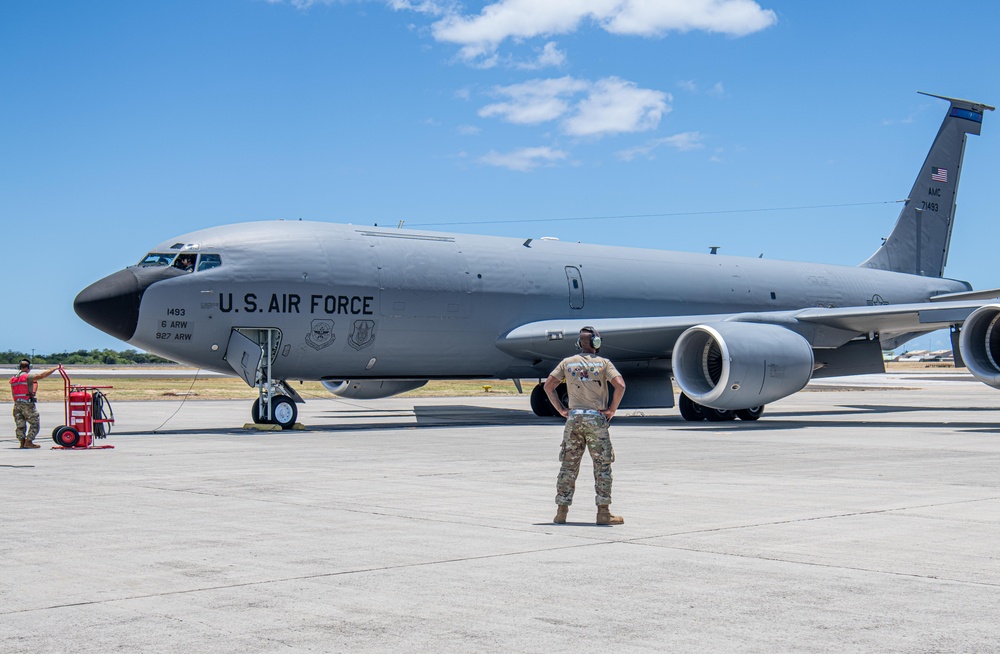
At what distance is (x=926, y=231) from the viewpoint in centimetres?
3253

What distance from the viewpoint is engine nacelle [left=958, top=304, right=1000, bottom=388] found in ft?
64.1

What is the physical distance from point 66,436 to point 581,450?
10.5 m

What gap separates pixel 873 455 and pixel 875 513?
19.7 ft

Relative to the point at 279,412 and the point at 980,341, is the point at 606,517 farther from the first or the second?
the point at 980,341

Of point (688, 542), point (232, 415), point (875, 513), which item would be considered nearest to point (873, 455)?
point (875, 513)

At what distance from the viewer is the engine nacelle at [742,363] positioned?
20.6m

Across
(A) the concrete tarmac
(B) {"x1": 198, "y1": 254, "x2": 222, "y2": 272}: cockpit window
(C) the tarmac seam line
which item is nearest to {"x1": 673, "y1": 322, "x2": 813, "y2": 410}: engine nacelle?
(A) the concrete tarmac

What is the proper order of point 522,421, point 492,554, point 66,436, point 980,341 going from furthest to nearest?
point 522,421
point 980,341
point 66,436
point 492,554

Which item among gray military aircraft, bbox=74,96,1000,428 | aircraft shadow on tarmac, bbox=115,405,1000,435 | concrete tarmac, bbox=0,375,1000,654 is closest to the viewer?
concrete tarmac, bbox=0,375,1000,654

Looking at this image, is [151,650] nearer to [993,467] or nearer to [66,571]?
[66,571]

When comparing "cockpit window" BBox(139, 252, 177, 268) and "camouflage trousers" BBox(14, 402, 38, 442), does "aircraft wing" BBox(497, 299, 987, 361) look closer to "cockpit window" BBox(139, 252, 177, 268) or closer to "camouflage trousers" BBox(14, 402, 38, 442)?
"cockpit window" BBox(139, 252, 177, 268)

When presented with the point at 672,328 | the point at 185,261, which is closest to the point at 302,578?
the point at 185,261

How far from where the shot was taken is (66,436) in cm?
1627

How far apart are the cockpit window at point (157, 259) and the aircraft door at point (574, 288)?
8915 millimetres
